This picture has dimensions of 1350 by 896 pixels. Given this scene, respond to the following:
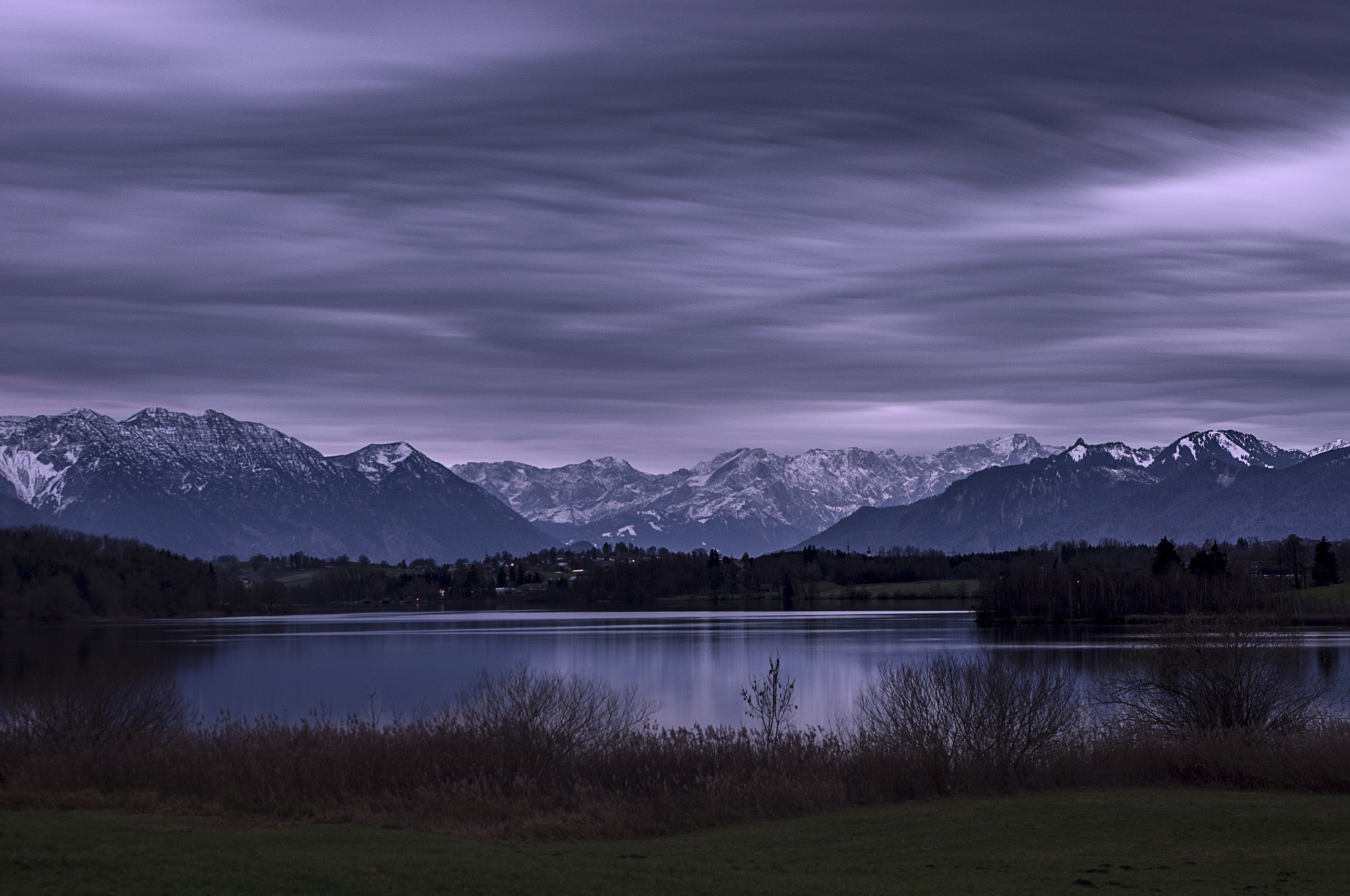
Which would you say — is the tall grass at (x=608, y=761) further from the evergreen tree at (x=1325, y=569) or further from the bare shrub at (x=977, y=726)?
the evergreen tree at (x=1325, y=569)

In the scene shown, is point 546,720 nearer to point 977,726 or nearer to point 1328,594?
point 977,726

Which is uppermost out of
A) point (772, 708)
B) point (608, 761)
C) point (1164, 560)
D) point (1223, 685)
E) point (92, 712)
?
point (1164, 560)

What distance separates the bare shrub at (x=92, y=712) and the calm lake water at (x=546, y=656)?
5336 mm

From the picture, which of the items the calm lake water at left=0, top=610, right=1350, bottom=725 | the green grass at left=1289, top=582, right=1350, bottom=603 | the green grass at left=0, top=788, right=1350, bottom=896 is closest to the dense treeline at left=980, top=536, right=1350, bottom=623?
the green grass at left=1289, top=582, right=1350, bottom=603

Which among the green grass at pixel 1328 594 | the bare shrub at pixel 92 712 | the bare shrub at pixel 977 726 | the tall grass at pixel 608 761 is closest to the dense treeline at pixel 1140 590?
the green grass at pixel 1328 594

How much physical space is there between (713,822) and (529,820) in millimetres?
4667

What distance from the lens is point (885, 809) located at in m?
30.5

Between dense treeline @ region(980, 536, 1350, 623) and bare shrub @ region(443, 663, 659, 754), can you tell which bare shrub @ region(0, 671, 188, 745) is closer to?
bare shrub @ region(443, 663, 659, 754)

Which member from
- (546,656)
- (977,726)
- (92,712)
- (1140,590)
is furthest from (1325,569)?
(92,712)

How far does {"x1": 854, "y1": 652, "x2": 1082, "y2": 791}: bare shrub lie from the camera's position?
34531 mm

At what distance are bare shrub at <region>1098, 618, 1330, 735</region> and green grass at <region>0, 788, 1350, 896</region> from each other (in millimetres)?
10649

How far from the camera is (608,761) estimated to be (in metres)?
36.9

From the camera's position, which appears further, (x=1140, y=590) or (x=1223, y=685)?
(x=1140, y=590)

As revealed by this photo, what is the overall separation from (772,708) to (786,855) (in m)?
19.7
